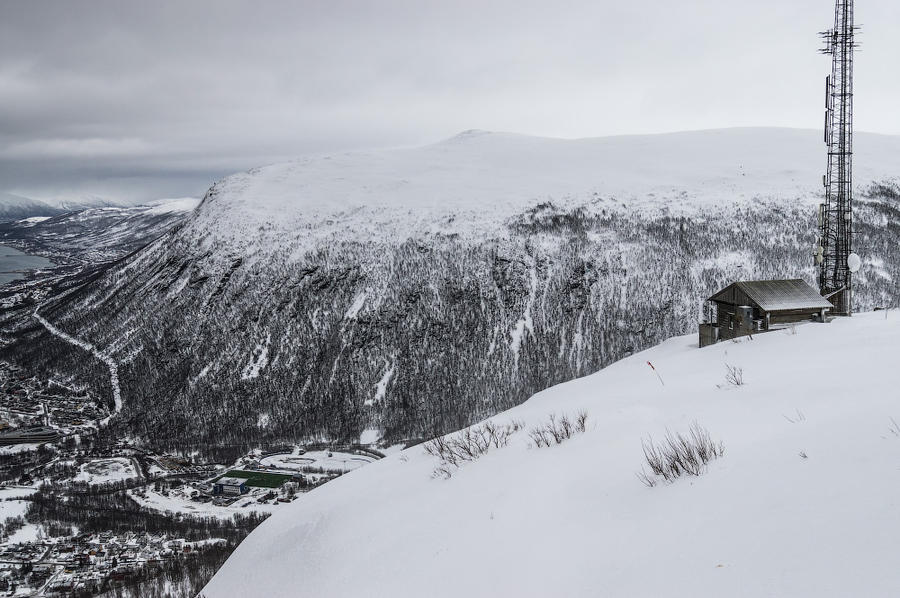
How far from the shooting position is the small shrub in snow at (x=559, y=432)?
36.9 feet

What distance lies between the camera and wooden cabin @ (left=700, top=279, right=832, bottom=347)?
28000 millimetres

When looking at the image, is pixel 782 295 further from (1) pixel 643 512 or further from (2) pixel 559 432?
(1) pixel 643 512

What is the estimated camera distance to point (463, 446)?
493 inches

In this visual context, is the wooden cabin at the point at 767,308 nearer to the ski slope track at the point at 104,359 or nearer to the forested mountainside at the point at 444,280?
the forested mountainside at the point at 444,280

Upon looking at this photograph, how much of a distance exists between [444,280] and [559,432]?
307ft

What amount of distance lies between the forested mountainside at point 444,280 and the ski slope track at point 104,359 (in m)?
1.66

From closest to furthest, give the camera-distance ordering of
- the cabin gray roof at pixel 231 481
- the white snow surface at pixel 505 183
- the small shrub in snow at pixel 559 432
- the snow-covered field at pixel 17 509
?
1. the small shrub in snow at pixel 559 432
2. the snow-covered field at pixel 17 509
3. the cabin gray roof at pixel 231 481
4. the white snow surface at pixel 505 183

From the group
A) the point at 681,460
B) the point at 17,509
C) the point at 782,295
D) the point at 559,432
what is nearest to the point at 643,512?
the point at 681,460

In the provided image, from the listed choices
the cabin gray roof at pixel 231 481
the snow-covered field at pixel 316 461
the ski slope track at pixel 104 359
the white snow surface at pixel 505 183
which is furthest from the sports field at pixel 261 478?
the white snow surface at pixel 505 183

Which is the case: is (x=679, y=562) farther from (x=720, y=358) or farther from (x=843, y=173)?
(x=843, y=173)

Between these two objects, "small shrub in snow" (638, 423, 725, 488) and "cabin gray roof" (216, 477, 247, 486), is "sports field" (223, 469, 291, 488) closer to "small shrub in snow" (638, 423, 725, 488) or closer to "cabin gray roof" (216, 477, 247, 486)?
"cabin gray roof" (216, 477, 247, 486)

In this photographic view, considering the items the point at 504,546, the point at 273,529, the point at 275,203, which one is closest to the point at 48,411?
the point at 275,203

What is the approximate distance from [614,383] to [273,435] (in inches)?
3365

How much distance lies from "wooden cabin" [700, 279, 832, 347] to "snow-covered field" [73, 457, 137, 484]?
284 ft
